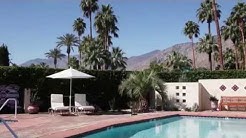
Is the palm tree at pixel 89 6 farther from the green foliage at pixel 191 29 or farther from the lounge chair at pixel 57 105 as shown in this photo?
the lounge chair at pixel 57 105

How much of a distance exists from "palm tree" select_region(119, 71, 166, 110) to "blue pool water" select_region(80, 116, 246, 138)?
328 cm

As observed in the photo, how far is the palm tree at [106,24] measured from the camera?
57.4 m

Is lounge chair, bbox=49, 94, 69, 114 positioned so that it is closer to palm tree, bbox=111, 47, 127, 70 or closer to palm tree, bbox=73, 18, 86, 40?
palm tree, bbox=111, 47, 127, 70

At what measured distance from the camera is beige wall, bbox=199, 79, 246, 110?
75.7ft

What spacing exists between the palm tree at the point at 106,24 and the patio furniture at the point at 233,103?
1380 inches

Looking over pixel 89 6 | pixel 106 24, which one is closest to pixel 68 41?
pixel 89 6

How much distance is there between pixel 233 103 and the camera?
75.4ft

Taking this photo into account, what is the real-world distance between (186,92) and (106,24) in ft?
115

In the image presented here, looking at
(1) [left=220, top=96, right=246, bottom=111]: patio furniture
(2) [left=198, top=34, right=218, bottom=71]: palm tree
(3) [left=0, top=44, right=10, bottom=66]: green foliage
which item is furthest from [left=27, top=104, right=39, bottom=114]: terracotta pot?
(2) [left=198, top=34, right=218, bottom=71]: palm tree

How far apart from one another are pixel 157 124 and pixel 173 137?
386 centimetres

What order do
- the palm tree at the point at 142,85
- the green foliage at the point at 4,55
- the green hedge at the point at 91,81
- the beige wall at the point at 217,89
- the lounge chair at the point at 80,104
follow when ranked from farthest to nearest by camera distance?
the green foliage at the point at 4,55 → the beige wall at the point at 217,89 → the palm tree at the point at 142,85 → the green hedge at the point at 91,81 → the lounge chair at the point at 80,104

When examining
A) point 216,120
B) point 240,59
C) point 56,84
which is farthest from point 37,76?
point 240,59

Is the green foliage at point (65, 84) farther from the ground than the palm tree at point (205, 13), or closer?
closer

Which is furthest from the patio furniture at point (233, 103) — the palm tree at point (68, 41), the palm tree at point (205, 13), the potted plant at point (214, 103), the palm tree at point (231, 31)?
the palm tree at point (68, 41)
